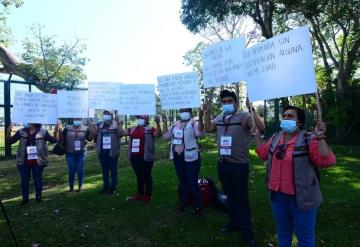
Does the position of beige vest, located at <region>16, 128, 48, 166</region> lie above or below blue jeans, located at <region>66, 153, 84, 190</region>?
above

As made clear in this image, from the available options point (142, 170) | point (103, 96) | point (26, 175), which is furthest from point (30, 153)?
point (142, 170)

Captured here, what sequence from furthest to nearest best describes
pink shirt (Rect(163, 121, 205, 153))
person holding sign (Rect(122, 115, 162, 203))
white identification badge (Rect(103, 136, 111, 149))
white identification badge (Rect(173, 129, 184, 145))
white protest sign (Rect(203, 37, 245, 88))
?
white identification badge (Rect(103, 136, 111, 149)), person holding sign (Rect(122, 115, 162, 203)), white identification badge (Rect(173, 129, 184, 145)), pink shirt (Rect(163, 121, 205, 153)), white protest sign (Rect(203, 37, 245, 88))

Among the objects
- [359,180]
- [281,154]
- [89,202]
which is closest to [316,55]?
[359,180]

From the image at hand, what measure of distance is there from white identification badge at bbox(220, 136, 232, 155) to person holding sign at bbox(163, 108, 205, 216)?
100 centimetres

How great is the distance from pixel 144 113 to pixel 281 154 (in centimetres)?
439

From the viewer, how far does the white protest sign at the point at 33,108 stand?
805 cm

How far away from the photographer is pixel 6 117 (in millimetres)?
14992

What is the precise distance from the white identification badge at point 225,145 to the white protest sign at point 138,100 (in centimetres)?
279

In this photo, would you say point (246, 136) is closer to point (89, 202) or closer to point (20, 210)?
point (89, 202)

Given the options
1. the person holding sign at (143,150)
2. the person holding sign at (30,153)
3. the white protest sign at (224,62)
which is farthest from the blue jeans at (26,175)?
the white protest sign at (224,62)

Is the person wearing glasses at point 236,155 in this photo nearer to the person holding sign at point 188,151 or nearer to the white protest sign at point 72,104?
the person holding sign at point 188,151

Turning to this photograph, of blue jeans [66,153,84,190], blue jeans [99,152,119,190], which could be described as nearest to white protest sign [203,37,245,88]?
blue jeans [99,152,119,190]

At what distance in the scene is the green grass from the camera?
590cm

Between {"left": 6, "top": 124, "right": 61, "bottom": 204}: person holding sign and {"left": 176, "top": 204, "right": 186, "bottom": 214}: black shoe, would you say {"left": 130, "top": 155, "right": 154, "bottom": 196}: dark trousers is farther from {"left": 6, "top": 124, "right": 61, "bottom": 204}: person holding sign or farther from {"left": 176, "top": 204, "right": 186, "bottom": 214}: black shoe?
{"left": 6, "top": 124, "right": 61, "bottom": 204}: person holding sign
